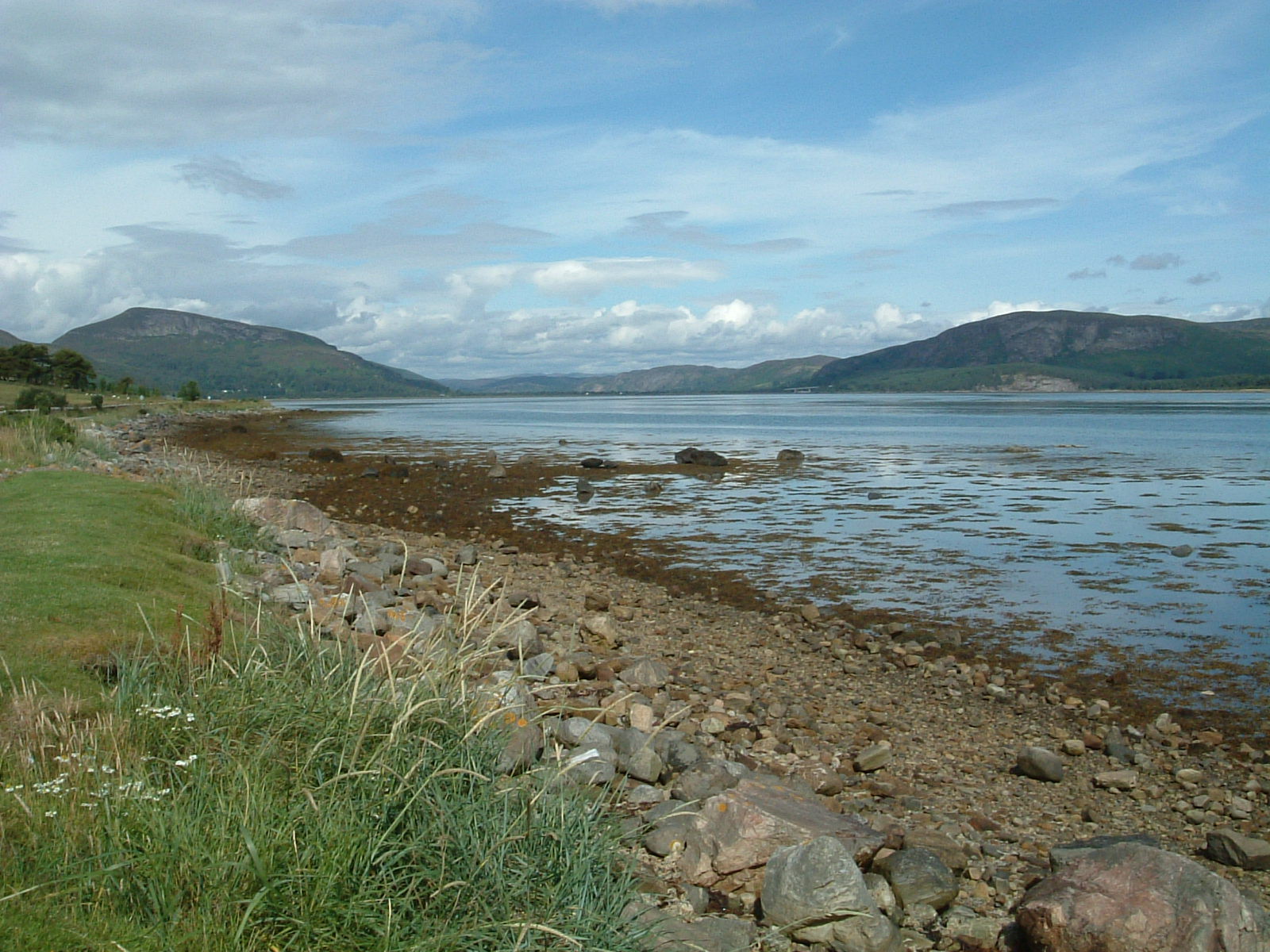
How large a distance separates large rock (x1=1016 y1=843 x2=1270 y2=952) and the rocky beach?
0.05 ft

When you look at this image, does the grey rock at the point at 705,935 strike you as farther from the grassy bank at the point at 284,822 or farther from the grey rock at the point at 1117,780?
the grey rock at the point at 1117,780

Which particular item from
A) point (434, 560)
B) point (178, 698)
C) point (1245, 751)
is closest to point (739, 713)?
point (1245, 751)

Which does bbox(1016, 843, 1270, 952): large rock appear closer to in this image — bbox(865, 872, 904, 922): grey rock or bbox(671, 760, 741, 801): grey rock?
bbox(865, 872, 904, 922): grey rock

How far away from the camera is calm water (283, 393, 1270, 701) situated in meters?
15.7

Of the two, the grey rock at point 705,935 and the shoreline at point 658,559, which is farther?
the shoreline at point 658,559

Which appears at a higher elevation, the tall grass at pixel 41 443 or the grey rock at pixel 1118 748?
the tall grass at pixel 41 443

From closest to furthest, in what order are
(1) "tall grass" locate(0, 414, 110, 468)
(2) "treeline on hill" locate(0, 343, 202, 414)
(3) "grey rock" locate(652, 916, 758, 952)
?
(3) "grey rock" locate(652, 916, 758, 952)
(1) "tall grass" locate(0, 414, 110, 468)
(2) "treeline on hill" locate(0, 343, 202, 414)

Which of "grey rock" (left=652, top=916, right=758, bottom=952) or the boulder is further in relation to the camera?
the boulder

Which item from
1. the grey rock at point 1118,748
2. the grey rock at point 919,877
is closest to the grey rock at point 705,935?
the grey rock at point 919,877

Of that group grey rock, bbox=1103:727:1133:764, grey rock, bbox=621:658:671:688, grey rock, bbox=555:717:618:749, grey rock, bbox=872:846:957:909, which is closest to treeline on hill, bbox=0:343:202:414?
grey rock, bbox=621:658:671:688

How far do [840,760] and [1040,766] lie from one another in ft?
6.29

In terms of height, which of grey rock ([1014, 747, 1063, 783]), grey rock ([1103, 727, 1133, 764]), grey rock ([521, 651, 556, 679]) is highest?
grey rock ([521, 651, 556, 679])

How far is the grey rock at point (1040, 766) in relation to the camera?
892 centimetres

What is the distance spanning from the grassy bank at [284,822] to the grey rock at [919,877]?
7.30ft
